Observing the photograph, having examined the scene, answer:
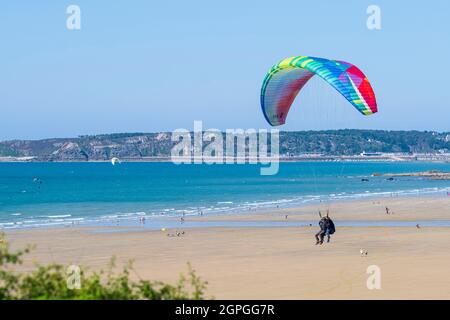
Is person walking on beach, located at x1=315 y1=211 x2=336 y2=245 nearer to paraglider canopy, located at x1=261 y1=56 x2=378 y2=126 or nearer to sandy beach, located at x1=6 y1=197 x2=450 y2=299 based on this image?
sandy beach, located at x1=6 y1=197 x2=450 y2=299

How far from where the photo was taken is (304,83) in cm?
2858

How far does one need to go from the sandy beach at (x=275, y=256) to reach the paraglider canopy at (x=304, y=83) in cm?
437

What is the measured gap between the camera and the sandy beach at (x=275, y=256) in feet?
65.8

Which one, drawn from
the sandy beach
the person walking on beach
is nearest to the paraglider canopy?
the person walking on beach

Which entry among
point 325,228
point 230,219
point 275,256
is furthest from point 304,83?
point 230,219

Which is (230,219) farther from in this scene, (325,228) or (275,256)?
(275,256)

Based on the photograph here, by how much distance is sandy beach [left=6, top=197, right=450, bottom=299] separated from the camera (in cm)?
2005

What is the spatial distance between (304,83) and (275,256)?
571 cm

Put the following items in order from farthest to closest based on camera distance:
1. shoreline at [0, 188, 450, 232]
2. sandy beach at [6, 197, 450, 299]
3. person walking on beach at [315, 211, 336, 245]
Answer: shoreline at [0, 188, 450, 232]
person walking on beach at [315, 211, 336, 245]
sandy beach at [6, 197, 450, 299]

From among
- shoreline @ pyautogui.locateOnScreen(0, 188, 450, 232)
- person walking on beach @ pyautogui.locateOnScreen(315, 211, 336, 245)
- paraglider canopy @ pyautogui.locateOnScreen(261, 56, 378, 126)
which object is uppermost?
paraglider canopy @ pyautogui.locateOnScreen(261, 56, 378, 126)

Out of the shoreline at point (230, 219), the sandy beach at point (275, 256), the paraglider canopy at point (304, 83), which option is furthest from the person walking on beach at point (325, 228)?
the shoreline at point (230, 219)

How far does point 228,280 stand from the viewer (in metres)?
21.3

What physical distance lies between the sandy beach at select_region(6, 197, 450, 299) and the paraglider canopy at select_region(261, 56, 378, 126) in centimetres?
437
